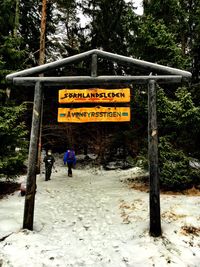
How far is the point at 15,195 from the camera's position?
9805 millimetres

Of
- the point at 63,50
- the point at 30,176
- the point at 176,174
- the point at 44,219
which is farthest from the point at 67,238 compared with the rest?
the point at 63,50

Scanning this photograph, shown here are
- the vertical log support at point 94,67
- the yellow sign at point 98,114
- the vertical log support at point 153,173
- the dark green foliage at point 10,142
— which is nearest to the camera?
the vertical log support at point 153,173

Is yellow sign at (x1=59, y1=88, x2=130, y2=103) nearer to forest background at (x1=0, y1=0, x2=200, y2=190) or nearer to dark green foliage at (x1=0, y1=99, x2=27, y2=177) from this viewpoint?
forest background at (x1=0, y1=0, x2=200, y2=190)

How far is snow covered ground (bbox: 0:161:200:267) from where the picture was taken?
541cm

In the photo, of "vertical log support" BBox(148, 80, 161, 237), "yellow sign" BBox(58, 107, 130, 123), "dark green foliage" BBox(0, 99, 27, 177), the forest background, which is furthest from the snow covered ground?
"yellow sign" BBox(58, 107, 130, 123)

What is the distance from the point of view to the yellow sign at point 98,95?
288 inches

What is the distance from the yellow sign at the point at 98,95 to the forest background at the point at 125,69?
38 cm

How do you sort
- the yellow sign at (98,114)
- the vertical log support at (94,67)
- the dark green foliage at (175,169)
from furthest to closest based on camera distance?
the dark green foliage at (175,169)
the yellow sign at (98,114)
the vertical log support at (94,67)

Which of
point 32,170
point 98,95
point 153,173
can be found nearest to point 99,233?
point 153,173

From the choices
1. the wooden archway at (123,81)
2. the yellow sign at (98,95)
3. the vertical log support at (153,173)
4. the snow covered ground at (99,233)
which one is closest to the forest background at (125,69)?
the yellow sign at (98,95)

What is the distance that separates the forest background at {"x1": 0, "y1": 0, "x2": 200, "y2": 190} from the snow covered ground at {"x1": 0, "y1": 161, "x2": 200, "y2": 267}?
176 cm

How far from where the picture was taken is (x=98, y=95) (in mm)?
7371

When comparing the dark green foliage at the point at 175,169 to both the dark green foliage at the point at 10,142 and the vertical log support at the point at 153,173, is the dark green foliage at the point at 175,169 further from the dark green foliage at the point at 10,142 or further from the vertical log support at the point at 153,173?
the dark green foliage at the point at 10,142

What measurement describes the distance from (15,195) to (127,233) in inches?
196
